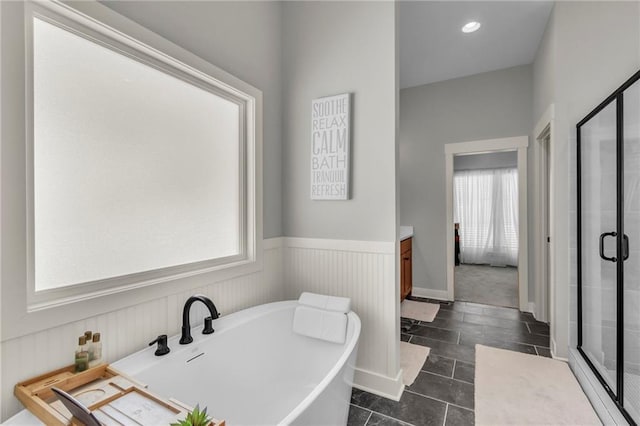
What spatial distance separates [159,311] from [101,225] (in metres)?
0.51

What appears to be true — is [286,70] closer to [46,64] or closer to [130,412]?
[46,64]

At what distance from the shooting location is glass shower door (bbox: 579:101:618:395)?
1.85 meters

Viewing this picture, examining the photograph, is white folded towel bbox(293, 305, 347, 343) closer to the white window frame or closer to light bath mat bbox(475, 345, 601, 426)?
the white window frame

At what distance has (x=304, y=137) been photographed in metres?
2.30

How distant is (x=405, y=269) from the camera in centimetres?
374

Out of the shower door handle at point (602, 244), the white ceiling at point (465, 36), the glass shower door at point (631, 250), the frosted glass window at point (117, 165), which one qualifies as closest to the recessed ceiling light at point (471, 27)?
the white ceiling at point (465, 36)

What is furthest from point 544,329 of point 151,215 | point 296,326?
point 151,215

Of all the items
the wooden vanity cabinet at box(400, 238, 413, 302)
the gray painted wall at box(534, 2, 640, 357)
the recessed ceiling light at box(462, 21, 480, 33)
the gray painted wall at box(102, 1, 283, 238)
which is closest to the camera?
the gray painted wall at box(102, 1, 283, 238)

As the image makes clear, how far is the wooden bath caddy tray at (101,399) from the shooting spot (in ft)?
2.93

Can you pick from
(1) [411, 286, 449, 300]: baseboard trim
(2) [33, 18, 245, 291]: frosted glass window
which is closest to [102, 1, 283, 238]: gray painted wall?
(2) [33, 18, 245, 291]: frosted glass window

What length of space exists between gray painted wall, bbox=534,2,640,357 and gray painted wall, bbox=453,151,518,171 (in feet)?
12.8

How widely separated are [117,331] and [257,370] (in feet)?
2.60

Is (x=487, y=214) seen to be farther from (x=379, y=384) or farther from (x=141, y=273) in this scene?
(x=141, y=273)

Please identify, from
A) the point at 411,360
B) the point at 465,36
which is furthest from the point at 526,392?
the point at 465,36
